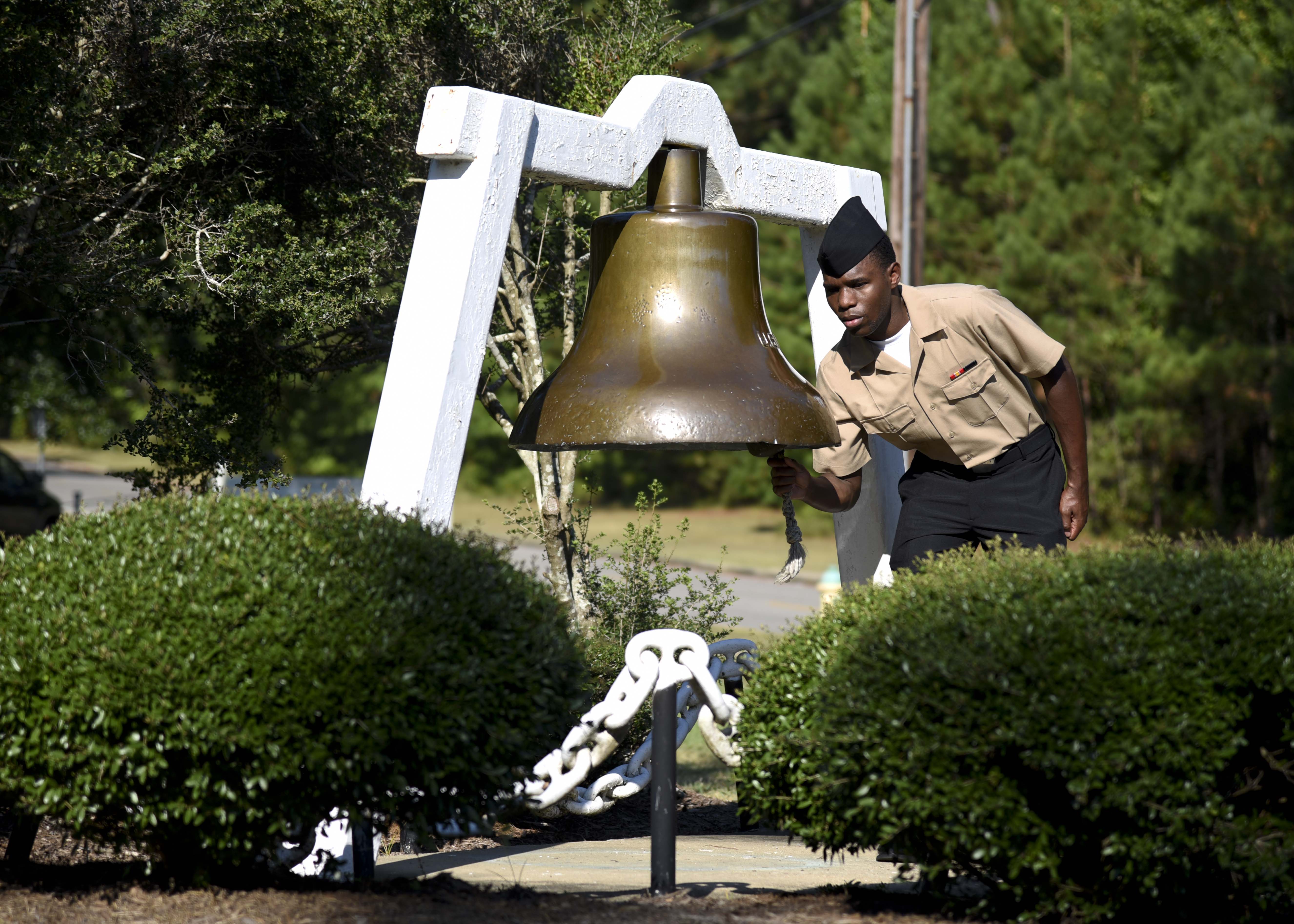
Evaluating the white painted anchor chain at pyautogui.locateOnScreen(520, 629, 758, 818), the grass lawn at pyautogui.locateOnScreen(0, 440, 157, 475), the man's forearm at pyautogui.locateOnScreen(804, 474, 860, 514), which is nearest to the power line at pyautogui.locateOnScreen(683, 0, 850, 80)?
the man's forearm at pyautogui.locateOnScreen(804, 474, 860, 514)

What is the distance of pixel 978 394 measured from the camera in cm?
404

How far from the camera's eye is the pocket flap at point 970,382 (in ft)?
13.2

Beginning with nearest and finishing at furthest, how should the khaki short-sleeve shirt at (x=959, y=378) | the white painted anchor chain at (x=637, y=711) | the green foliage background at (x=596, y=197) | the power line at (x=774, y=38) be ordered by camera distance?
the white painted anchor chain at (x=637, y=711), the khaki short-sleeve shirt at (x=959, y=378), the green foliage background at (x=596, y=197), the power line at (x=774, y=38)

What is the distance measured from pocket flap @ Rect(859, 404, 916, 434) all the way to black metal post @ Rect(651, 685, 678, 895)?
128 cm

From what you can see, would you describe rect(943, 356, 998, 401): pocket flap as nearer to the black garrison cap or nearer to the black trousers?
the black trousers

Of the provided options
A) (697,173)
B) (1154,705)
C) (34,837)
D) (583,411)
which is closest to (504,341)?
(697,173)

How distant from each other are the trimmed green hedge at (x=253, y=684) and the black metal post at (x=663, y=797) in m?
0.36

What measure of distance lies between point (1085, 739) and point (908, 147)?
13018mm

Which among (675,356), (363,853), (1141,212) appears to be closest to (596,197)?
(675,356)

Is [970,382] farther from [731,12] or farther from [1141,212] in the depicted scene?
[731,12]

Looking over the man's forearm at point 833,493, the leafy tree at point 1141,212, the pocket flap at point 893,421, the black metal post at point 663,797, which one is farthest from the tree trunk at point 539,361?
the leafy tree at point 1141,212

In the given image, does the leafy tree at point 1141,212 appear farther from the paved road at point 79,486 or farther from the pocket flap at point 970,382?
the paved road at point 79,486

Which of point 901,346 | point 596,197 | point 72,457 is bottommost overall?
point 901,346

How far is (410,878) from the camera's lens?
3.43 m
